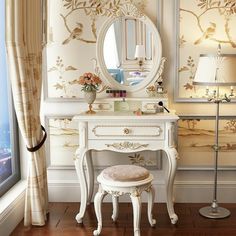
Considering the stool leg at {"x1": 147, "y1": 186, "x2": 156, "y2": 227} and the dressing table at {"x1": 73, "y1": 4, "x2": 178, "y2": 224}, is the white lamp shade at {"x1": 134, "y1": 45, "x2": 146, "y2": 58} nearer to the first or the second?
the dressing table at {"x1": 73, "y1": 4, "x2": 178, "y2": 224}

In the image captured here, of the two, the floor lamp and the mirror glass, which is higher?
the mirror glass

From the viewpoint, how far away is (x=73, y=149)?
3439 mm

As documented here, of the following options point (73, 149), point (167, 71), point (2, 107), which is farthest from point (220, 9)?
point (2, 107)

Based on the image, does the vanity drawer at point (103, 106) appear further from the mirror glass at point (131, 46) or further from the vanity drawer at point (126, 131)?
the vanity drawer at point (126, 131)

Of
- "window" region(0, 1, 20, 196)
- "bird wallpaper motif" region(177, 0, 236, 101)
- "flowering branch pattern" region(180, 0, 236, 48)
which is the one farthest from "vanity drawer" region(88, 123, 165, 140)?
"flowering branch pattern" region(180, 0, 236, 48)

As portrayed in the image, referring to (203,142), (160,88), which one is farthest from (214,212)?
(160,88)

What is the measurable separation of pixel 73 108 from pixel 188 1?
4.46ft

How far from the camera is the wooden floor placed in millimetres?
2852

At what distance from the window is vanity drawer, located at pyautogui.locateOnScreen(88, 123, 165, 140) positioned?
760 millimetres

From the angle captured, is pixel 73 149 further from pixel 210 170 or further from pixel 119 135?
pixel 210 170

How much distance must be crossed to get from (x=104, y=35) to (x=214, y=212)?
177cm

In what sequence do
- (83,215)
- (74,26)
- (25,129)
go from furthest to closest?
(74,26) → (83,215) → (25,129)

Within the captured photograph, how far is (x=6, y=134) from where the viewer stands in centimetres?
318

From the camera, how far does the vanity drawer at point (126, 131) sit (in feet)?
9.43
